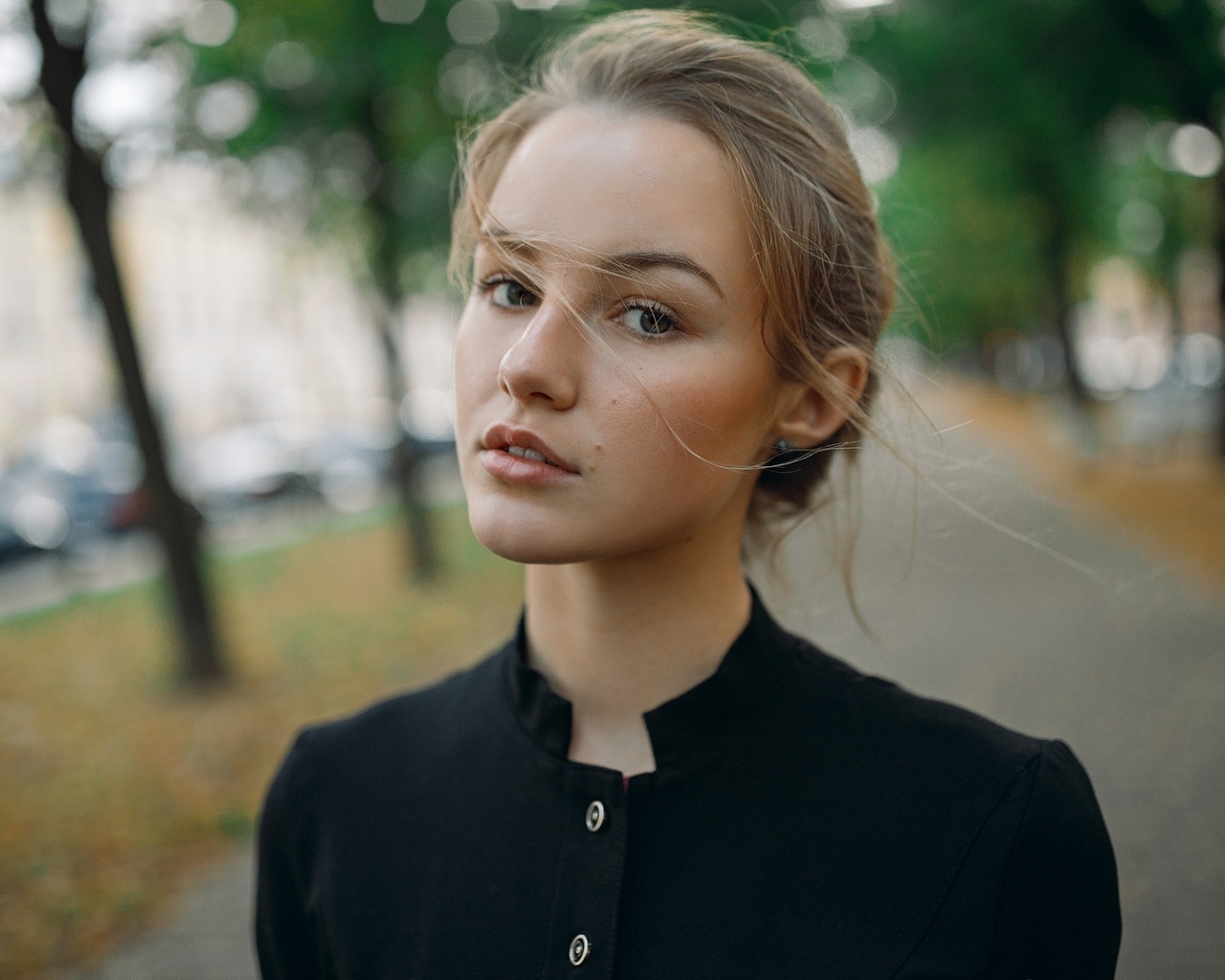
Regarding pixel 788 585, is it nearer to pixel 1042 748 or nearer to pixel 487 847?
pixel 1042 748

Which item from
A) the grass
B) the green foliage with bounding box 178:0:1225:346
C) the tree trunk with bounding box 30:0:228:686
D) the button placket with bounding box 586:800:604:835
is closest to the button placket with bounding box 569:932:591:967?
the button placket with bounding box 586:800:604:835

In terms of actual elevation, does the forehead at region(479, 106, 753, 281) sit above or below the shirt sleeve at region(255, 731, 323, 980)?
above

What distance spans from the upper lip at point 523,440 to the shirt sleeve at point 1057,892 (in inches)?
31.4

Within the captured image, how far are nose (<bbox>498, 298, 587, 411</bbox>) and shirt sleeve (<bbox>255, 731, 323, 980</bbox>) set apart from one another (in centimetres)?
83

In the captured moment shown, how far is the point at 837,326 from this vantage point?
5.34 feet

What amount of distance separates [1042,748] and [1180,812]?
4.20 metres

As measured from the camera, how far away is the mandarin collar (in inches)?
59.8

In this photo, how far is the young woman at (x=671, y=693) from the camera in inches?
54.5

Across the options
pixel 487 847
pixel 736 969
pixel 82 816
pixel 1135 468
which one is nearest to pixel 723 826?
pixel 736 969

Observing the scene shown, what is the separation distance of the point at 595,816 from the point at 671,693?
223mm

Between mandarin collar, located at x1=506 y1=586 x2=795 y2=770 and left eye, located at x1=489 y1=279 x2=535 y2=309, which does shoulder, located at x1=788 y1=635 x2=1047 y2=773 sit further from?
left eye, located at x1=489 y1=279 x2=535 y2=309

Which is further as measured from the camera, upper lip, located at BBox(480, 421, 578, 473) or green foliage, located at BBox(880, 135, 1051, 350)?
green foliage, located at BBox(880, 135, 1051, 350)

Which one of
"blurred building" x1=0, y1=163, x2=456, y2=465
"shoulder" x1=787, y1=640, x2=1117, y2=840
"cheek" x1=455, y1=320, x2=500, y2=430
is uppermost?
"cheek" x1=455, y1=320, x2=500, y2=430

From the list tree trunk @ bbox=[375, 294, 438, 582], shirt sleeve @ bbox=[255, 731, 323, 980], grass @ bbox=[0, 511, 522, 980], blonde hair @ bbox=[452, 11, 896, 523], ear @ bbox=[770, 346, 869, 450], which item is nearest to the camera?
blonde hair @ bbox=[452, 11, 896, 523]
